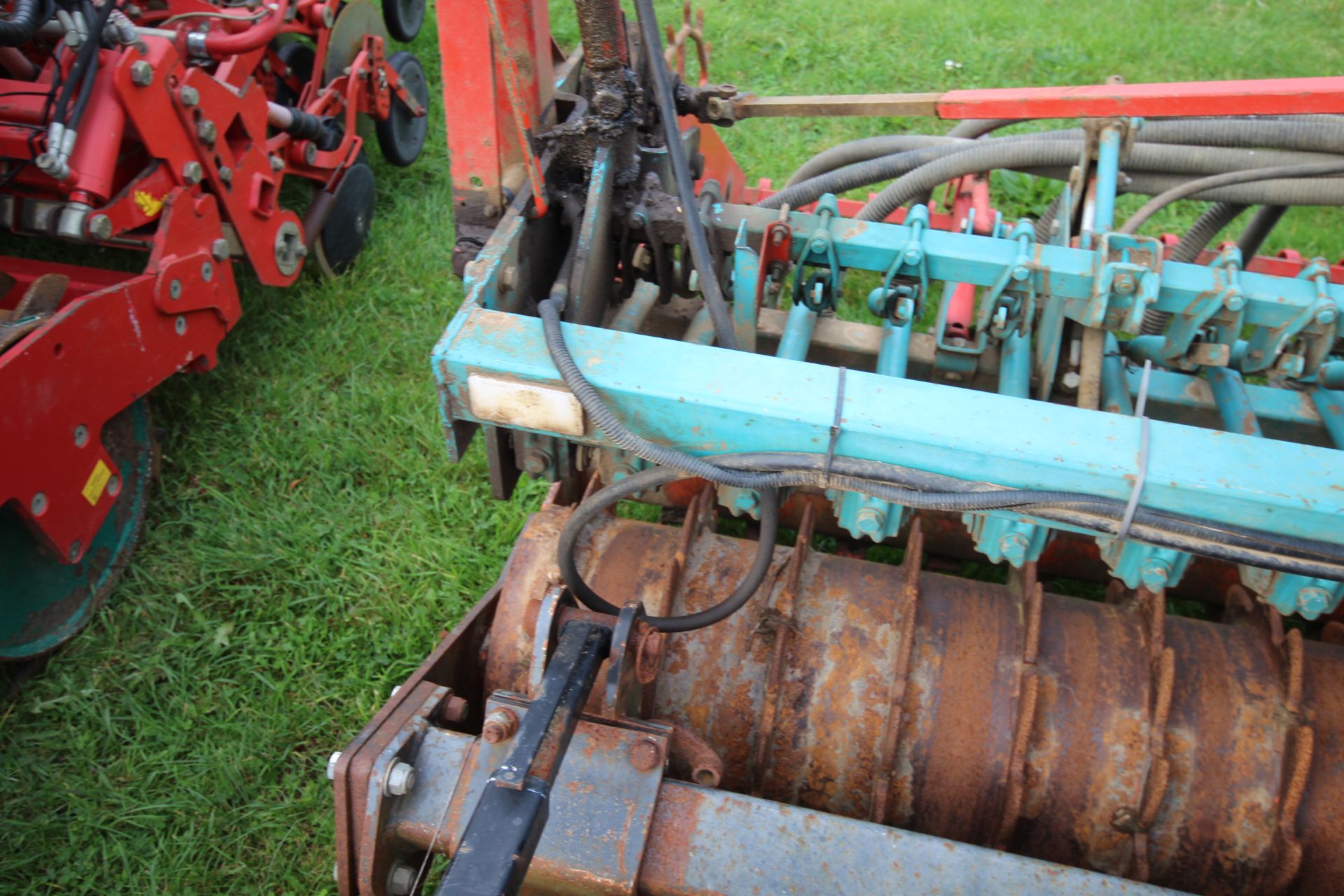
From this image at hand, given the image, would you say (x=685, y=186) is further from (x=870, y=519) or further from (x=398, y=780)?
(x=398, y=780)

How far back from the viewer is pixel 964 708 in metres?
1.84

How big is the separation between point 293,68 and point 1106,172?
3234 millimetres

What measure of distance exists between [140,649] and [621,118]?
79.9 inches

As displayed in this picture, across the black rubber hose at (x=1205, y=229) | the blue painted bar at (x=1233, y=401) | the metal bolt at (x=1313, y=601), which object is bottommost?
the metal bolt at (x=1313, y=601)

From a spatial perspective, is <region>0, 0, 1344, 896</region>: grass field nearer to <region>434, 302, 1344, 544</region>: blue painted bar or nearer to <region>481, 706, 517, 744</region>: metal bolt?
<region>481, 706, 517, 744</region>: metal bolt

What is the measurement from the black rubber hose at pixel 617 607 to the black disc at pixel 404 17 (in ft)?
13.4

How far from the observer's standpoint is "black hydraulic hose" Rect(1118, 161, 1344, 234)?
8.42 ft

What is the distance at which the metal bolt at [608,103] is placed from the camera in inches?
77.5

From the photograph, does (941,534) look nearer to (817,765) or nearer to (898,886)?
(817,765)

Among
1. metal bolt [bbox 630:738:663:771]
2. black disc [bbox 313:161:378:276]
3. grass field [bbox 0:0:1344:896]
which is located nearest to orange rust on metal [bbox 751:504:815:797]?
metal bolt [bbox 630:738:663:771]

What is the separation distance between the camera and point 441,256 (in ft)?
13.2

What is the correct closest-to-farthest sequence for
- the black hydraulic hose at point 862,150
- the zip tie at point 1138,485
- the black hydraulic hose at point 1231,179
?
the zip tie at point 1138,485, the black hydraulic hose at point 1231,179, the black hydraulic hose at point 862,150

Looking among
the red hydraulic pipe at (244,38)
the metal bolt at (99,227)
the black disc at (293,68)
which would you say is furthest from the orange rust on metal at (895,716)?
the black disc at (293,68)

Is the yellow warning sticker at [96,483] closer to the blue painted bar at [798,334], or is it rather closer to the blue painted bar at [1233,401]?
the blue painted bar at [798,334]
